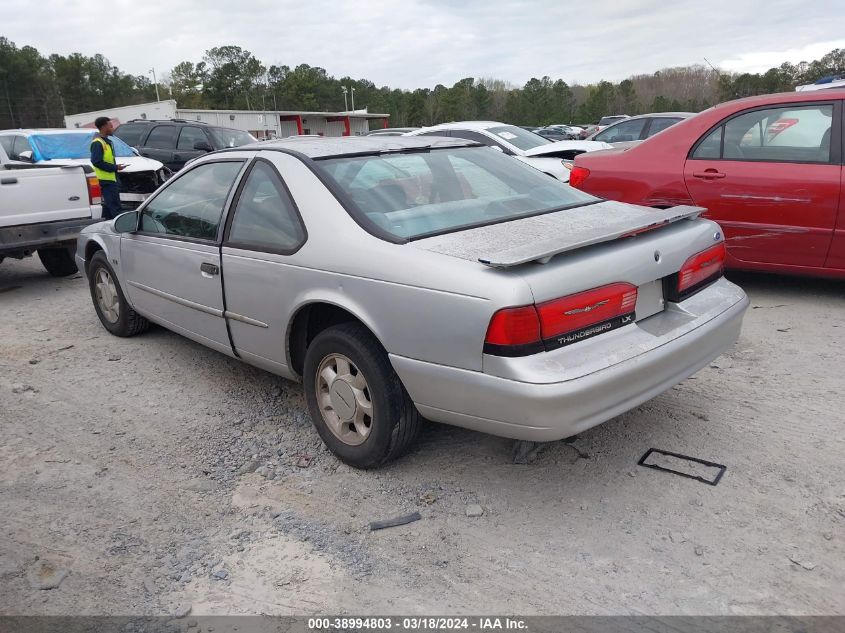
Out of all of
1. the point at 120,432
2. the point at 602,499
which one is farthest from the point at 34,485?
the point at 602,499

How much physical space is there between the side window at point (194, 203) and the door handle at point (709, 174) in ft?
12.1

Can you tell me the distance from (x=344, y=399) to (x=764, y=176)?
391 centimetres

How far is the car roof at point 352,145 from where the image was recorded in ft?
12.1

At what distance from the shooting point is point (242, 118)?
4028cm

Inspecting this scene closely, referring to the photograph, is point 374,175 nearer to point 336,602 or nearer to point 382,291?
point 382,291

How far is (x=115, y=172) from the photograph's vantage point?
31.0 feet

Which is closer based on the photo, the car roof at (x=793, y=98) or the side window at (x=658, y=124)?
the car roof at (x=793, y=98)

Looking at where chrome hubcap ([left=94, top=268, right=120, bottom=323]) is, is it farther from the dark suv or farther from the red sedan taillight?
the dark suv

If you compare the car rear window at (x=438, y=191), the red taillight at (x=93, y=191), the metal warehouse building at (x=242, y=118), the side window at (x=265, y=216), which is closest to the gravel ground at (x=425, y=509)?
the side window at (x=265, y=216)

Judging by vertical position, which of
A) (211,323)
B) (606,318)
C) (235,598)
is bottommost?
(235,598)

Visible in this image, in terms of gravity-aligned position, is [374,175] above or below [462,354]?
above

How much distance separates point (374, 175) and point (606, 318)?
56.6 inches

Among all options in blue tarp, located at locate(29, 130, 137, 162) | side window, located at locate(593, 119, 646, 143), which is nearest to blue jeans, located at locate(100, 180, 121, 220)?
blue tarp, located at locate(29, 130, 137, 162)

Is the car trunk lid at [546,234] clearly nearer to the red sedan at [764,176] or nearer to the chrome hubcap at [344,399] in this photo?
the chrome hubcap at [344,399]
